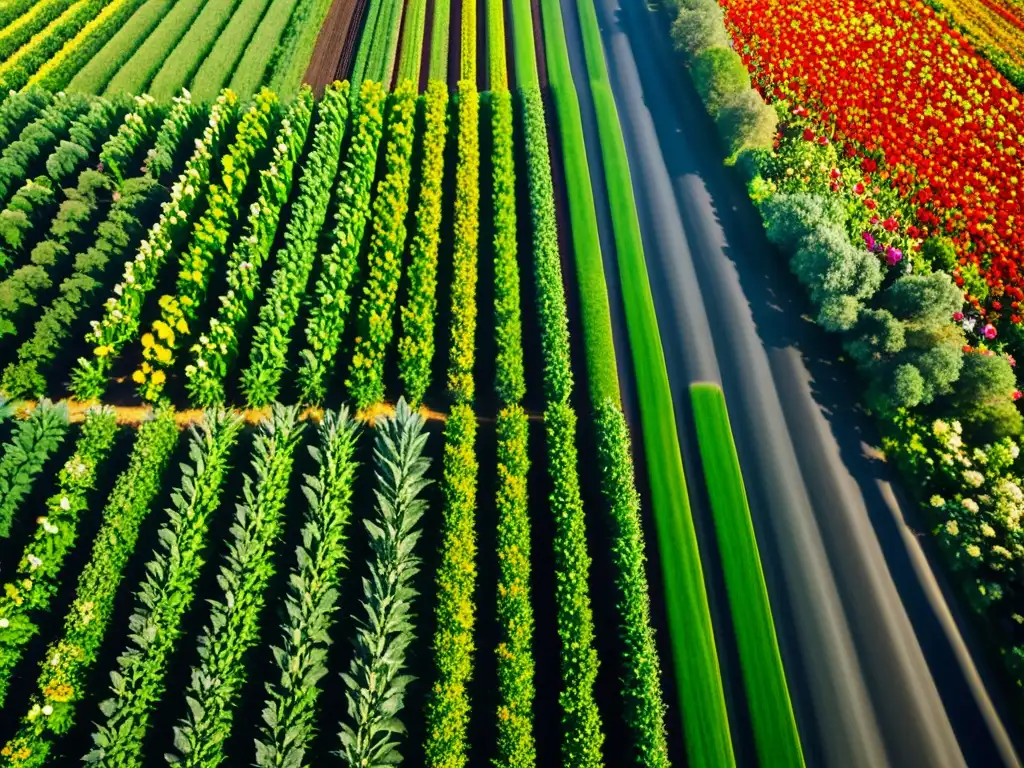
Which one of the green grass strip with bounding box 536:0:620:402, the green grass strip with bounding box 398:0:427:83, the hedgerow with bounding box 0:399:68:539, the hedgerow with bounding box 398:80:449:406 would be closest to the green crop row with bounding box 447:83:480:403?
the hedgerow with bounding box 398:80:449:406

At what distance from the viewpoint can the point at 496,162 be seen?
120ft

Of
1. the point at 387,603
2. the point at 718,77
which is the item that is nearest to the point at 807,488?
the point at 387,603

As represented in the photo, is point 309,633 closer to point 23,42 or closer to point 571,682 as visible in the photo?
point 571,682

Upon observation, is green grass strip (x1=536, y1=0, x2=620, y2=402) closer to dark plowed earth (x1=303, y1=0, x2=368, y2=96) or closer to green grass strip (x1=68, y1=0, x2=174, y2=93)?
dark plowed earth (x1=303, y1=0, x2=368, y2=96)

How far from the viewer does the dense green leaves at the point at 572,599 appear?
66.4 feet

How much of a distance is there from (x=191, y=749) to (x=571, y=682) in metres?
12.9

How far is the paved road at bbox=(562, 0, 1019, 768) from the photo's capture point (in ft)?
72.9

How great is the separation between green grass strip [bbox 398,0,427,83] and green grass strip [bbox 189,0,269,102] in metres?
11.9

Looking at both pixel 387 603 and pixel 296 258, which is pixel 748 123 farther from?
pixel 387 603

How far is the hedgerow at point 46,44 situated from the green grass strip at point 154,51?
4105mm

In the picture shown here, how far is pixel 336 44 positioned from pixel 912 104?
44090mm

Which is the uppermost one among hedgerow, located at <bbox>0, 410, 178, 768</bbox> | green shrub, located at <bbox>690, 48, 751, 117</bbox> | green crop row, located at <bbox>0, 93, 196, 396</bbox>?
green shrub, located at <bbox>690, 48, 751, 117</bbox>

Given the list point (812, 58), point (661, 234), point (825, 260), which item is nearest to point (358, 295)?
point (661, 234)

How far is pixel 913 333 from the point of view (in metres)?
29.4
